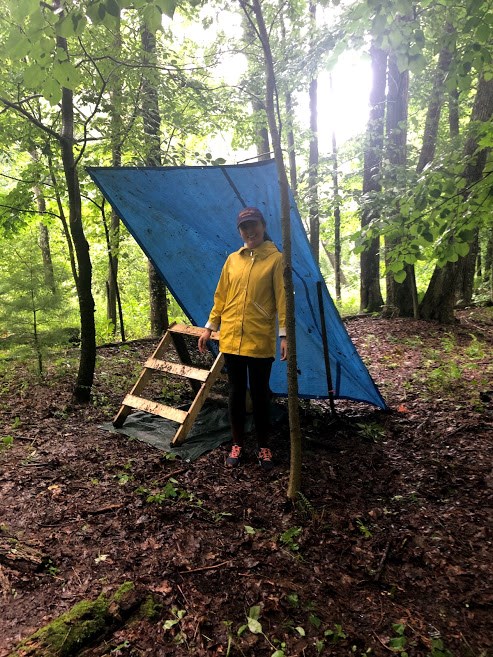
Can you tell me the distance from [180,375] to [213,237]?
1.31 meters

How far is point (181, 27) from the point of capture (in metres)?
8.78

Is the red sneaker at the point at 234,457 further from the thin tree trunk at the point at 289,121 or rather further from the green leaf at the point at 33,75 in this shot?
the thin tree trunk at the point at 289,121

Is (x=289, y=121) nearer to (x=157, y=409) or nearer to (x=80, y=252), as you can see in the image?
(x=80, y=252)

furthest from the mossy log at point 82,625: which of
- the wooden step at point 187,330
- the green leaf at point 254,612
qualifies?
the wooden step at point 187,330

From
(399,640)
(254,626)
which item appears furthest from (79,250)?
(399,640)

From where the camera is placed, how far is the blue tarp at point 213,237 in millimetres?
3393

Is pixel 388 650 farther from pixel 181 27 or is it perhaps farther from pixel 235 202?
pixel 181 27

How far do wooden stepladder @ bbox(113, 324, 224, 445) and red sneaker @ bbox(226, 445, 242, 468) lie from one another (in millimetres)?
440

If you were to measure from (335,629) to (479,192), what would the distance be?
9.72 feet

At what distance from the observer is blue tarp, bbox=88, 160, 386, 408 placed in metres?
3.39

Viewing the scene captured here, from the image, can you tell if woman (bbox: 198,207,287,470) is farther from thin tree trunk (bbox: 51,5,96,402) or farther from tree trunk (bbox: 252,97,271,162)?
tree trunk (bbox: 252,97,271,162)

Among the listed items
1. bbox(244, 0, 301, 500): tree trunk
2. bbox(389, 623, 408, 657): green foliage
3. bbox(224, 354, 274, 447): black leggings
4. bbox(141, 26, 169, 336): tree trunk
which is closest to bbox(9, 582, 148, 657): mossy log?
bbox(389, 623, 408, 657): green foliage

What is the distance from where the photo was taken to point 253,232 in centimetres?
316

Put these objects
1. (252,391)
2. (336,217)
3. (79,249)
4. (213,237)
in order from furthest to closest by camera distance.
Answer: (336,217), (79,249), (213,237), (252,391)
